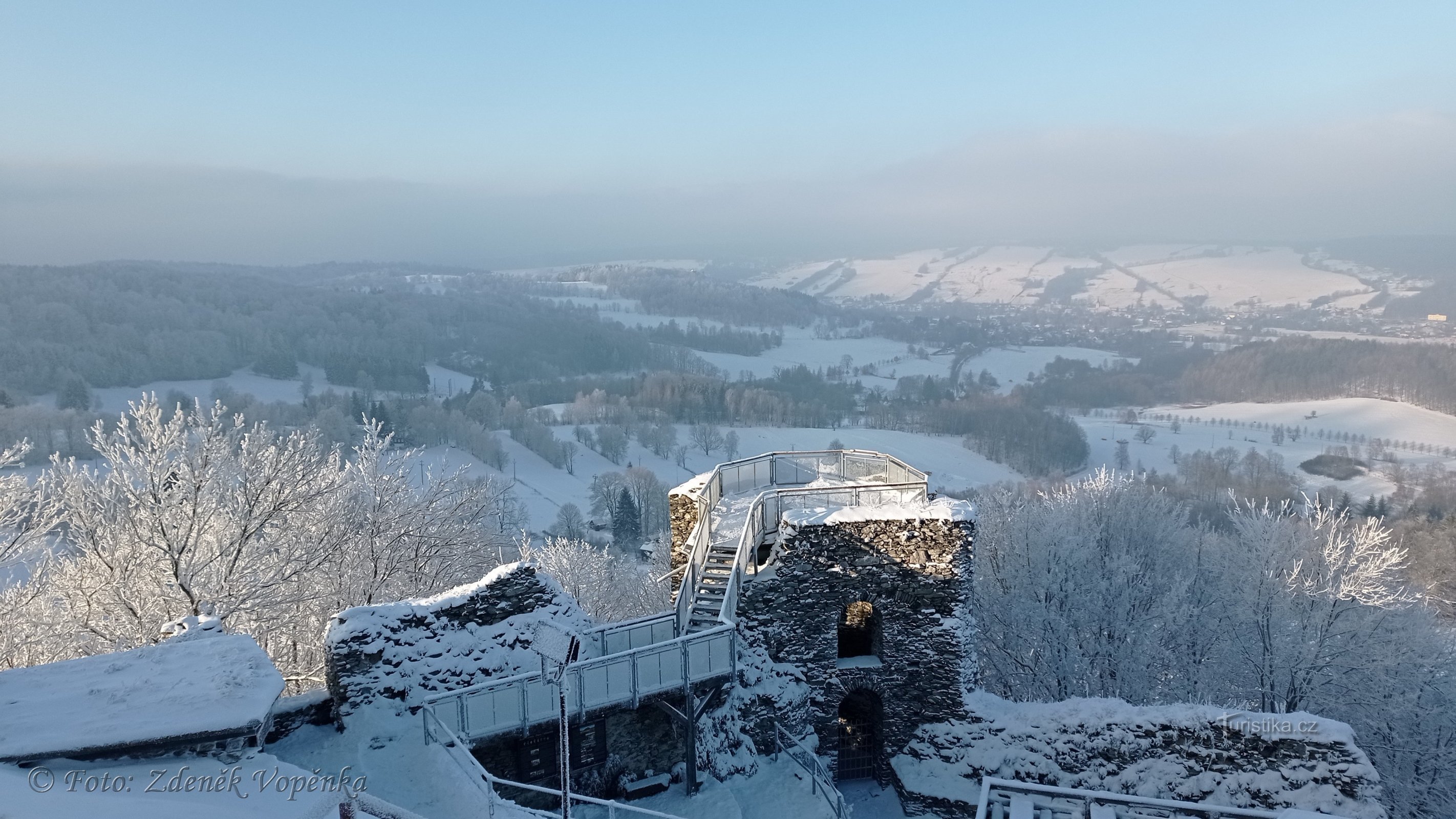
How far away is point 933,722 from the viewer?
16891 millimetres

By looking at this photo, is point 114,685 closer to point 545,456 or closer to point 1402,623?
point 1402,623

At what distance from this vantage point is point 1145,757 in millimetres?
14617

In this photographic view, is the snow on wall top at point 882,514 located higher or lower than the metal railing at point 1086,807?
higher

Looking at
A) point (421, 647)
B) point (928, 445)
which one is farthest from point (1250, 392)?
point (421, 647)

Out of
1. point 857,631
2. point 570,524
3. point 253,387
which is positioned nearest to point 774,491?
point 857,631

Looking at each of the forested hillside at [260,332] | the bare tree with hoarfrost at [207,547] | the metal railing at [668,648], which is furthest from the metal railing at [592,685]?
the forested hillside at [260,332]

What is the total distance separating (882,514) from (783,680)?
12.9ft

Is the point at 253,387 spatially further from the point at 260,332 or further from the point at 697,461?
the point at 697,461

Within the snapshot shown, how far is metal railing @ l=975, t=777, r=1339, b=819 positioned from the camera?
1177 cm

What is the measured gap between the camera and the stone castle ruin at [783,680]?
42.8ft

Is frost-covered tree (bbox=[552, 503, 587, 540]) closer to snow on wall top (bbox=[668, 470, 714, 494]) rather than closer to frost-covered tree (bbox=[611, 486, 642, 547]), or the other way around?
frost-covered tree (bbox=[611, 486, 642, 547])

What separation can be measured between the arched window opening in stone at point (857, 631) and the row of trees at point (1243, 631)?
5.89 meters

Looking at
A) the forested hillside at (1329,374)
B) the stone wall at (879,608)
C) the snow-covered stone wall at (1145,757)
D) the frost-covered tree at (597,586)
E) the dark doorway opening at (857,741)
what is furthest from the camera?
the forested hillside at (1329,374)

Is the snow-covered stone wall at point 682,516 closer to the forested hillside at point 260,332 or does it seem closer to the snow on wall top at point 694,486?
the snow on wall top at point 694,486
